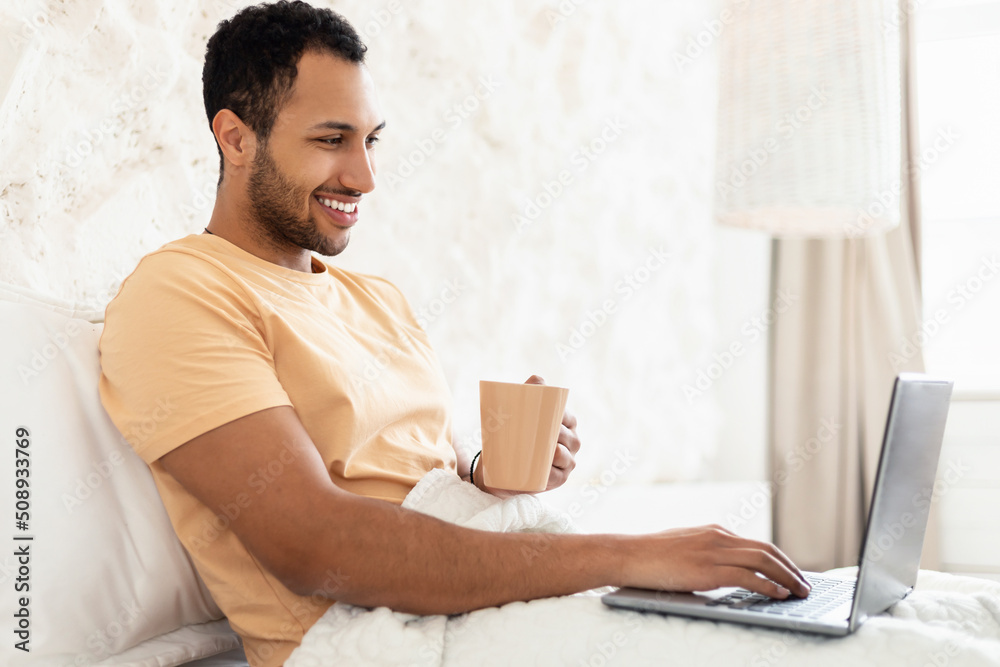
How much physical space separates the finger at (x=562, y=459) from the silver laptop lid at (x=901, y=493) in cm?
38

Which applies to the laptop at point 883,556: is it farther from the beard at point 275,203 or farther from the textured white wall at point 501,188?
the textured white wall at point 501,188

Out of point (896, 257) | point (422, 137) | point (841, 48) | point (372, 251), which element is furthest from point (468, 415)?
point (896, 257)

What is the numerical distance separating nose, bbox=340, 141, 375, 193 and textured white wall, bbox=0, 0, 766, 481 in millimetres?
377

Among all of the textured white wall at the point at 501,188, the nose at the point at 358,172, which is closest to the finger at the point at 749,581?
the nose at the point at 358,172

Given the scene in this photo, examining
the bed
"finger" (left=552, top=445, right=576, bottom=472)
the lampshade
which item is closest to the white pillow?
the bed

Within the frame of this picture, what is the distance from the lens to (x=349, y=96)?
1115 millimetres

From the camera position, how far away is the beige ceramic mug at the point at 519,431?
33.0 inches

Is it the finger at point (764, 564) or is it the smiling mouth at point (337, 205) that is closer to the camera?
the finger at point (764, 564)

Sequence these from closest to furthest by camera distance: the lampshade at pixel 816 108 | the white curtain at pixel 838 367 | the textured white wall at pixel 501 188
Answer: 1. the textured white wall at pixel 501 188
2. the lampshade at pixel 816 108
3. the white curtain at pixel 838 367

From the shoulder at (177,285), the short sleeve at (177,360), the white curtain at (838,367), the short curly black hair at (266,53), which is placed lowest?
the white curtain at (838,367)

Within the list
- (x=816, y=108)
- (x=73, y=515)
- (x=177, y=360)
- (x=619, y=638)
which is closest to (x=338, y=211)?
(x=177, y=360)

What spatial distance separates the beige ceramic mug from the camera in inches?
33.0

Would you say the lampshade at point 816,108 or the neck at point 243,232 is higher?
the lampshade at point 816,108

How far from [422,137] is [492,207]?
277mm
